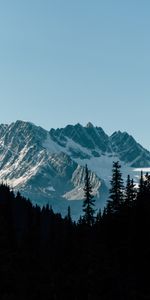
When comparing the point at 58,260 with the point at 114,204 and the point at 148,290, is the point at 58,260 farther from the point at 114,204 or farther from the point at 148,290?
the point at 114,204

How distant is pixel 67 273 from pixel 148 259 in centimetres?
1242

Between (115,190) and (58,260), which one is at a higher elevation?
(115,190)

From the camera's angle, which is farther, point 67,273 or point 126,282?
point 126,282

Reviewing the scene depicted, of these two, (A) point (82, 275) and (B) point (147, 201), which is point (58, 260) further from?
(B) point (147, 201)

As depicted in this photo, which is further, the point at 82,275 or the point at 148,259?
the point at 148,259

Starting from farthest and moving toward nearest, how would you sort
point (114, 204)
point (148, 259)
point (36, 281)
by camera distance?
1. point (114, 204)
2. point (148, 259)
3. point (36, 281)

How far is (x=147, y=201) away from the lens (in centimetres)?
6738

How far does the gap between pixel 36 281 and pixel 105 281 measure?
5329 millimetres

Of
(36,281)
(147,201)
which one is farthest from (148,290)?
(147,201)

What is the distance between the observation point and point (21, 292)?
137 feet

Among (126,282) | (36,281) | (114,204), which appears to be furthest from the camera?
(114,204)

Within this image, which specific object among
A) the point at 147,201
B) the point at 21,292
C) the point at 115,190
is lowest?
the point at 21,292

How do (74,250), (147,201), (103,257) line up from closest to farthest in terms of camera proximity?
(103,257) < (74,250) < (147,201)

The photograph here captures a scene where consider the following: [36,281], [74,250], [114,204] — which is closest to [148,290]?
[74,250]
